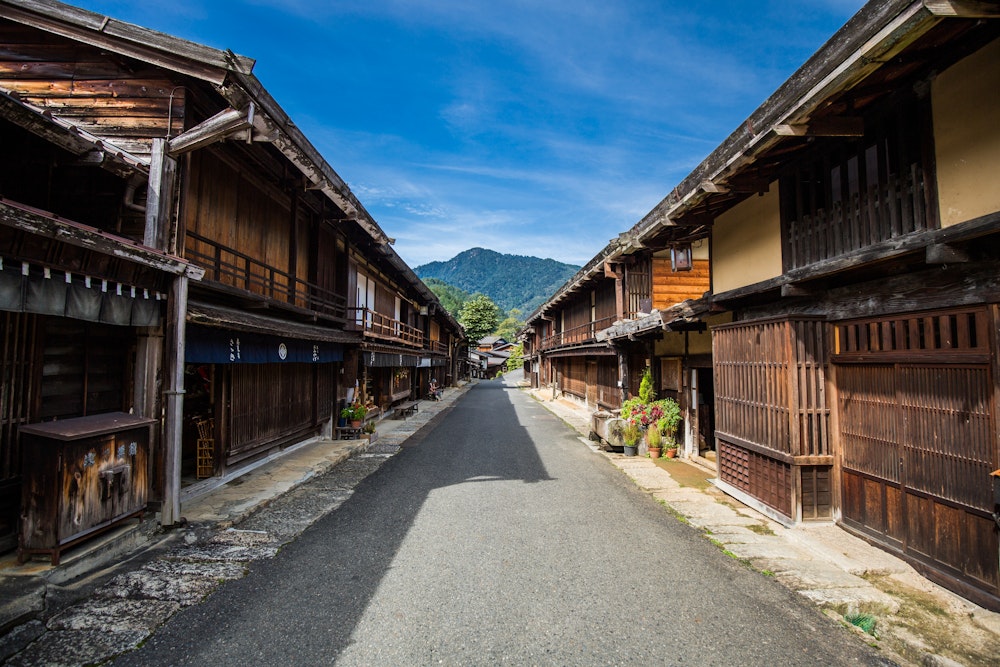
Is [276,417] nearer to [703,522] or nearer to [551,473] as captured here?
[551,473]

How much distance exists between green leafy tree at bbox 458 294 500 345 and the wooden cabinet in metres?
66.5

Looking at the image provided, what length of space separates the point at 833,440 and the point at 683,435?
18.1ft

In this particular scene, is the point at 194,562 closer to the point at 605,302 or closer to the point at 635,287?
the point at 635,287

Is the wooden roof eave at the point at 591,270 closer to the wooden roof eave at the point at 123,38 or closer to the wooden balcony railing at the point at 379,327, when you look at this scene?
the wooden balcony railing at the point at 379,327

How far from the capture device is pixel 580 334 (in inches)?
866

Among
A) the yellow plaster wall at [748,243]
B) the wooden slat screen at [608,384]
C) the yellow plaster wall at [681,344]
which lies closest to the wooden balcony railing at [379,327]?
the yellow plaster wall at [681,344]

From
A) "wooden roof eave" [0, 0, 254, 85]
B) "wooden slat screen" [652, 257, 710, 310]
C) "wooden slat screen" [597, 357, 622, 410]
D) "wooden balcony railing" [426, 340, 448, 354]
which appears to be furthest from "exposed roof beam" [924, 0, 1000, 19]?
"wooden balcony railing" [426, 340, 448, 354]

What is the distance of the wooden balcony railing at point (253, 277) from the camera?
761 centimetres

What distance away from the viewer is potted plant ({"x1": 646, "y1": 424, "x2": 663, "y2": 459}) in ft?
38.3

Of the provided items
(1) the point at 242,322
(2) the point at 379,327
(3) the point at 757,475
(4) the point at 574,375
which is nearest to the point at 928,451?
(3) the point at 757,475

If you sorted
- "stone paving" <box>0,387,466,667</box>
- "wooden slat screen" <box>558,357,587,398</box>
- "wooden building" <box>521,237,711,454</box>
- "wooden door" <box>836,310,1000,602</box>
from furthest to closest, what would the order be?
"wooden slat screen" <box>558,357,587,398</box>
"wooden building" <box>521,237,711,454</box>
"wooden door" <box>836,310,1000,602</box>
"stone paving" <box>0,387,466,667</box>

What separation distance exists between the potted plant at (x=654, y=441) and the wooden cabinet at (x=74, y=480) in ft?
35.2

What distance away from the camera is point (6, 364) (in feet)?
15.8

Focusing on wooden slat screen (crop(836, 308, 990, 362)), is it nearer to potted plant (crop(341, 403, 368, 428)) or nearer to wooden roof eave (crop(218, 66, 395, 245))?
wooden roof eave (crop(218, 66, 395, 245))
